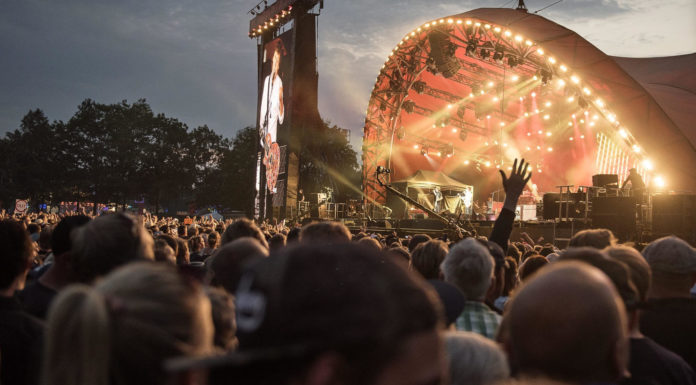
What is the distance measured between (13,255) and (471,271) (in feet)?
7.58

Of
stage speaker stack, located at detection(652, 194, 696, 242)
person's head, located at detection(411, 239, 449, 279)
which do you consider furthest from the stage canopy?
person's head, located at detection(411, 239, 449, 279)

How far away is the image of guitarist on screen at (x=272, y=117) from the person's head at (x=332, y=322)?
27937mm

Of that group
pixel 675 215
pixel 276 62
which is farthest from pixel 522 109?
pixel 675 215

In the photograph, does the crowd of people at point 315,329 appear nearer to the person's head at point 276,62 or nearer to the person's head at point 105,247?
the person's head at point 105,247

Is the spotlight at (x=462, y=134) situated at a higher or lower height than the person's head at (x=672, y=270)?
higher

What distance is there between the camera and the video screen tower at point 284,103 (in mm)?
28359

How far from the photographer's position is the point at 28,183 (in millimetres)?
48781

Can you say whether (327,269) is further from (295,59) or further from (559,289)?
(295,59)

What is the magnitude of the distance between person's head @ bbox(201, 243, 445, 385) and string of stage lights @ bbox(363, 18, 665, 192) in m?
20.1

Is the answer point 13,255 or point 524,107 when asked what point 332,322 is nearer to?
point 13,255

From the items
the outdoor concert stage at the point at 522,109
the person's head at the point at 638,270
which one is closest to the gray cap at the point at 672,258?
the person's head at the point at 638,270

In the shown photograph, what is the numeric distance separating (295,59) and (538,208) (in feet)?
53.4

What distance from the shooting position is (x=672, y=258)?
10.5 feet

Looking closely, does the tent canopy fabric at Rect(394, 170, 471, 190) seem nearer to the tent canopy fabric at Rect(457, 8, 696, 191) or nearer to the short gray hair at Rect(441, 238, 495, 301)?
the tent canopy fabric at Rect(457, 8, 696, 191)
